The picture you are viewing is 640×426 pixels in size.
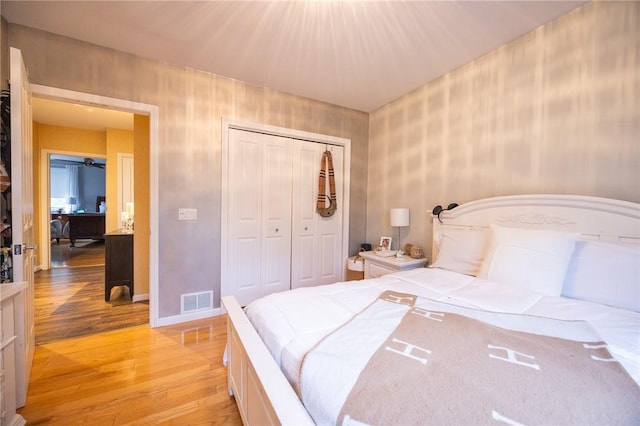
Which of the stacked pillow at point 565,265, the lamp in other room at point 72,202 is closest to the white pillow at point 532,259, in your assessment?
the stacked pillow at point 565,265

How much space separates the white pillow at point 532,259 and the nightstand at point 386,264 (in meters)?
0.85

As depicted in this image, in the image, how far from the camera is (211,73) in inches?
107

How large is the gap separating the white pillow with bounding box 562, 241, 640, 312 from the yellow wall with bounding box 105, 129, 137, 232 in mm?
6386

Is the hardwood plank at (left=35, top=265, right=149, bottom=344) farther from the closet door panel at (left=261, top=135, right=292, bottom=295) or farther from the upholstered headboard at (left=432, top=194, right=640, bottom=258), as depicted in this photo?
the upholstered headboard at (left=432, top=194, right=640, bottom=258)

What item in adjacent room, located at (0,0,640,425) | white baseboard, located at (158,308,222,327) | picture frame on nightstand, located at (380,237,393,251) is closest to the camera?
adjacent room, located at (0,0,640,425)

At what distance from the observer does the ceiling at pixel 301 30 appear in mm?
1834

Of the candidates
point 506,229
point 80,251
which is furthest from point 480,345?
point 80,251

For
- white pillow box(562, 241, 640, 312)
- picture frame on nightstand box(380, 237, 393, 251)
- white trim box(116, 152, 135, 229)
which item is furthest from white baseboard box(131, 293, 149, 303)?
white pillow box(562, 241, 640, 312)

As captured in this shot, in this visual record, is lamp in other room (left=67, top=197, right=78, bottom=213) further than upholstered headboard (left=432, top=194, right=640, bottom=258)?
Yes

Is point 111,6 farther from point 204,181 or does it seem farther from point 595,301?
point 595,301

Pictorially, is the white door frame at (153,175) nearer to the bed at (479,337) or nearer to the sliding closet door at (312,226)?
the bed at (479,337)

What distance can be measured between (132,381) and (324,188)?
2602 mm

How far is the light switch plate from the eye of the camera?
263 centimetres

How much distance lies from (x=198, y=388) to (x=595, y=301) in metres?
2.45
